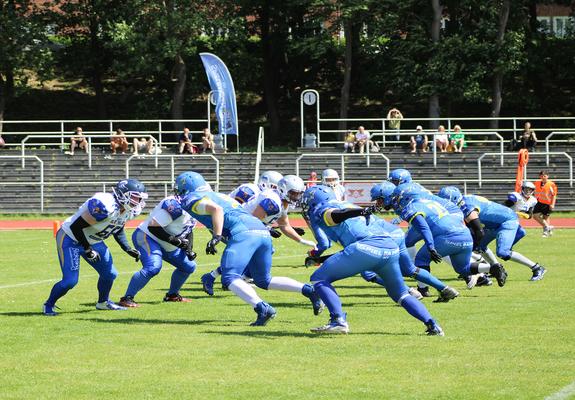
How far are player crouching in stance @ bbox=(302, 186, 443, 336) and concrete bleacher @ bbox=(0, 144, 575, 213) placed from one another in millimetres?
23603

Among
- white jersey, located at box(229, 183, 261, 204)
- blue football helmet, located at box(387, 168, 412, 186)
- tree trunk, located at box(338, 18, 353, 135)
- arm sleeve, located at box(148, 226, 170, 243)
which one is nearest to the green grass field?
arm sleeve, located at box(148, 226, 170, 243)

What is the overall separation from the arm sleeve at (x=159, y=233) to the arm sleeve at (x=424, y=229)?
10.7 feet

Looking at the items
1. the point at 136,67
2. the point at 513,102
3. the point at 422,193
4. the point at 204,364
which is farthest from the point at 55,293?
the point at 513,102

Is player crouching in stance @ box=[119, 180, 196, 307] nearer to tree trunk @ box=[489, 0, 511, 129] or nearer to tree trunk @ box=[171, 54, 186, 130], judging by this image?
tree trunk @ box=[489, 0, 511, 129]

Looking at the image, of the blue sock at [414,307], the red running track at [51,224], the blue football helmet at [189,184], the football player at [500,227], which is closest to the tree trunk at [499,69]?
the red running track at [51,224]

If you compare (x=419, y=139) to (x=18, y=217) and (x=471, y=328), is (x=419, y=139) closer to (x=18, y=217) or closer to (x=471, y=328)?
(x=18, y=217)

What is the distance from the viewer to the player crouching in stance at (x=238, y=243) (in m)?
12.2

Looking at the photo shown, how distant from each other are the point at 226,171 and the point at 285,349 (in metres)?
26.7

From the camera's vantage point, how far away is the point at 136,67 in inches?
1890

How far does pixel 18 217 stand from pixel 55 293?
22.0m

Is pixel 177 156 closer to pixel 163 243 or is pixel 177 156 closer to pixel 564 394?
pixel 163 243

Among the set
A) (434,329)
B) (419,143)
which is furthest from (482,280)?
(419,143)

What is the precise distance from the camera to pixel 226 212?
1279 centimetres

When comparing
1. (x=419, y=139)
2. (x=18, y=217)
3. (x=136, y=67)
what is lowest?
(x=18, y=217)
